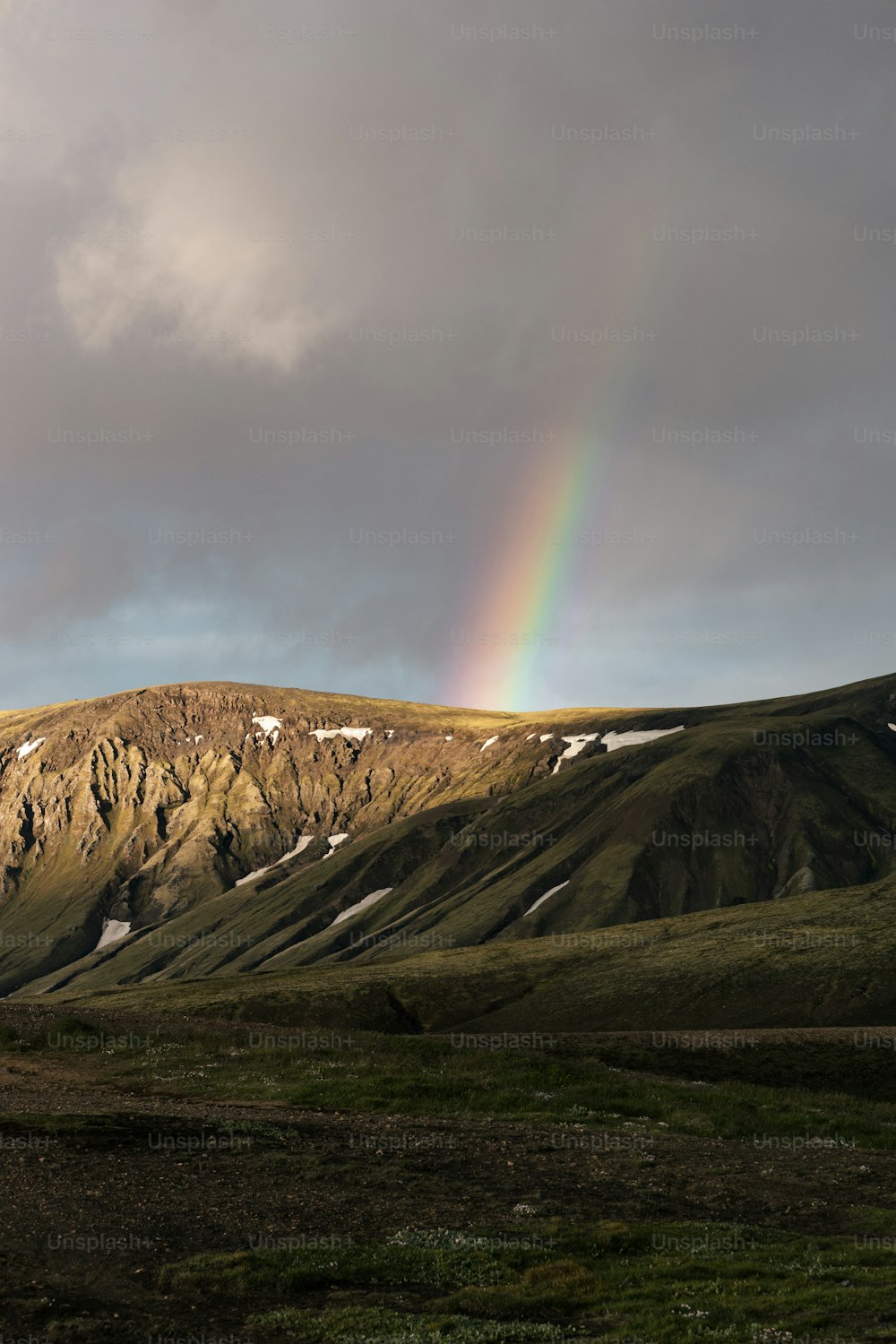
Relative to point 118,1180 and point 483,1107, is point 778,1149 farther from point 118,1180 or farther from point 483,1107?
point 118,1180

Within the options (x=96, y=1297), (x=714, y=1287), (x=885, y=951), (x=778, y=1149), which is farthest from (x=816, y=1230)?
(x=885, y=951)

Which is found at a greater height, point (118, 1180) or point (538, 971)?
point (118, 1180)

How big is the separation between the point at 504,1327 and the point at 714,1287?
5176mm

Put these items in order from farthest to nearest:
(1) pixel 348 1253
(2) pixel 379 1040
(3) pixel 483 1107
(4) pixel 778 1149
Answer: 1. (2) pixel 379 1040
2. (3) pixel 483 1107
3. (4) pixel 778 1149
4. (1) pixel 348 1253

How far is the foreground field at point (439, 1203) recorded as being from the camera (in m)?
20.5

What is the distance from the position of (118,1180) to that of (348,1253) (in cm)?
961

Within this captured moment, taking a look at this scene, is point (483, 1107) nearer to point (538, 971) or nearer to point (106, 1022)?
point (106, 1022)

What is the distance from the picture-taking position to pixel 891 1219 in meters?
28.1

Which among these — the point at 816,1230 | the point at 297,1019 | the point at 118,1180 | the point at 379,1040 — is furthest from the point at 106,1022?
the point at 816,1230

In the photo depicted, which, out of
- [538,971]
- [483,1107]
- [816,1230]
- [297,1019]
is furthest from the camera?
[538,971]

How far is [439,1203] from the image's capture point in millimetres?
29391

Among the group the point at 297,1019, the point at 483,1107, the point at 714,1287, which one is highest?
the point at 714,1287

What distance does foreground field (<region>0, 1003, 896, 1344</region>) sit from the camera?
67.2 feet

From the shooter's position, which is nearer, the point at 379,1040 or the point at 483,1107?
the point at 483,1107
